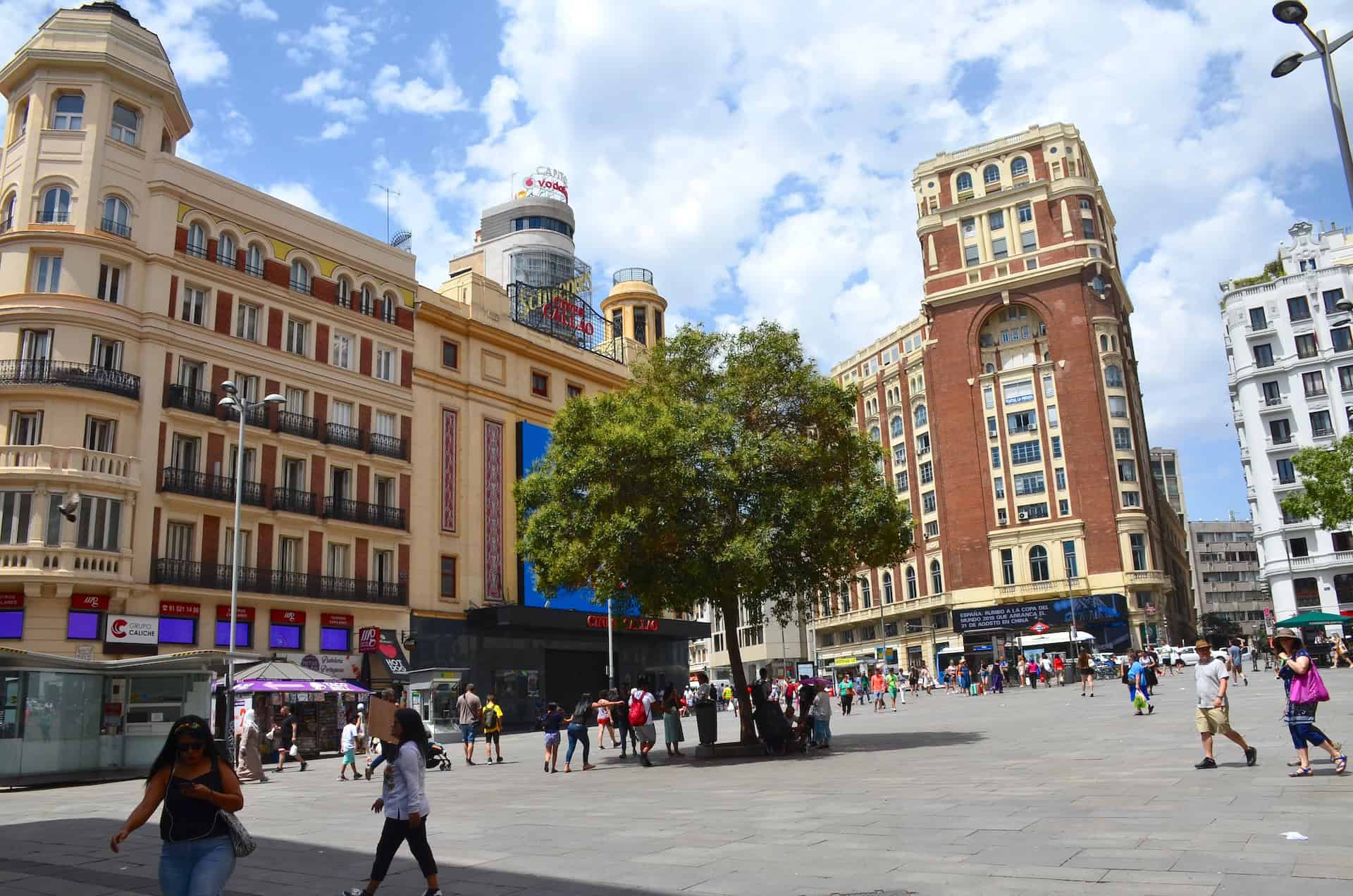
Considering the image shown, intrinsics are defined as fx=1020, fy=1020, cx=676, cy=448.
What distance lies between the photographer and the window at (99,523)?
31766 millimetres

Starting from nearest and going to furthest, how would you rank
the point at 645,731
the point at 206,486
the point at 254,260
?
1. the point at 645,731
2. the point at 206,486
3. the point at 254,260

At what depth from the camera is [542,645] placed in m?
46.3

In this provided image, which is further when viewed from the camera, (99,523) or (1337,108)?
(99,523)

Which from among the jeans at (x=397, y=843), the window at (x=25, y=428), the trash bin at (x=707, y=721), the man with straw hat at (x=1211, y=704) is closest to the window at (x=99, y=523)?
the window at (x=25, y=428)

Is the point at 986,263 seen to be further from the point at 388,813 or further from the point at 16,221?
the point at 388,813

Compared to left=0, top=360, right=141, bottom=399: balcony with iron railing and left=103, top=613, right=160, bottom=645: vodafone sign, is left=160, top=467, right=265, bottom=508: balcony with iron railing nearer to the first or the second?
left=0, top=360, right=141, bottom=399: balcony with iron railing

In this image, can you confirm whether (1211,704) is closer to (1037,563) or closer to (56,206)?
(56,206)

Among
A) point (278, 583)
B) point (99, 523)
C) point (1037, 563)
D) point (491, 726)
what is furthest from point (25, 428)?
point (1037, 563)

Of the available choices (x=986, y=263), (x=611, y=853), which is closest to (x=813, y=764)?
(x=611, y=853)

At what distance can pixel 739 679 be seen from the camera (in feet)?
76.8

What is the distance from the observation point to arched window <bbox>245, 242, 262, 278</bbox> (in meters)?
38.8

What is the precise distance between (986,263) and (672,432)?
212 feet

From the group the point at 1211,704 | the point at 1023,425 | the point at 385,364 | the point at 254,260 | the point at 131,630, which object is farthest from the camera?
the point at 1023,425

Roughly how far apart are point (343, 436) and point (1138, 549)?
56445 millimetres
